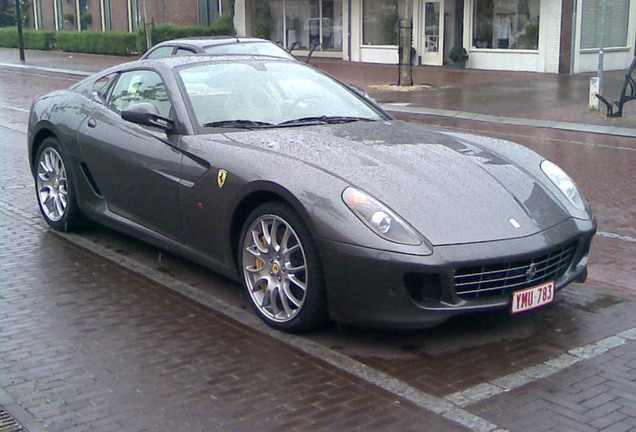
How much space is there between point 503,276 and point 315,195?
112 cm

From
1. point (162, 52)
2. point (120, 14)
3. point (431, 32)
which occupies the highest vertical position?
point (120, 14)

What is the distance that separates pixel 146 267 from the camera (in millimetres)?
6363

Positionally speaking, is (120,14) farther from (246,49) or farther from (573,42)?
(246,49)

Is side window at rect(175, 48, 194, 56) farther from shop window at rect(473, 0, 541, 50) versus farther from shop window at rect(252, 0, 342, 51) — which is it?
shop window at rect(252, 0, 342, 51)

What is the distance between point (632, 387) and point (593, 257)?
8.82ft

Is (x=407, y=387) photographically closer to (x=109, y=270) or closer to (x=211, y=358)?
(x=211, y=358)

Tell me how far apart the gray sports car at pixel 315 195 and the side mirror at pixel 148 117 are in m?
0.01

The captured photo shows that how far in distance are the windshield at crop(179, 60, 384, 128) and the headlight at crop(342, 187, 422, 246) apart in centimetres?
136

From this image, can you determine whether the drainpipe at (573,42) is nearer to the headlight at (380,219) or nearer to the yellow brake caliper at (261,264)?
the yellow brake caliper at (261,264)

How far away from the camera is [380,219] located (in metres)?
4.55

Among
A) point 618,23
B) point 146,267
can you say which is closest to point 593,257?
point 146,267

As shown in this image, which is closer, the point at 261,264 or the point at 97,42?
the point at 261,264

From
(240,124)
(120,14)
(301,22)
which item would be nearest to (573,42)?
(301,22)

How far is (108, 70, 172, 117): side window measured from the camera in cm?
605
